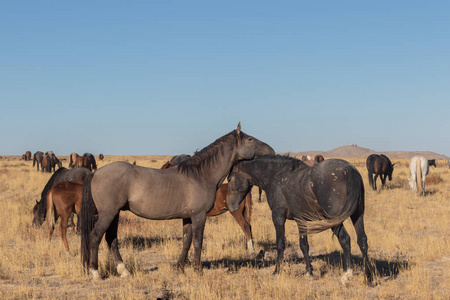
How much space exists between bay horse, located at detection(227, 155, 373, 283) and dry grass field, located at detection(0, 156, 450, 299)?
0.64m

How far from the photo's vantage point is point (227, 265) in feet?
27.5

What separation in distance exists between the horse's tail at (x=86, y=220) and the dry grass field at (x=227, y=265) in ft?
1.23

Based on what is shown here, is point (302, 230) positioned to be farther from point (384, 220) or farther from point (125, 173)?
point (384, 220)

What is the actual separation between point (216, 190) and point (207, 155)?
63cm

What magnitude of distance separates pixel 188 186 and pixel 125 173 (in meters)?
1.07

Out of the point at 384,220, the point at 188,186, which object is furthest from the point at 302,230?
the point at 384,220

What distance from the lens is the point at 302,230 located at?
7160 millimetres

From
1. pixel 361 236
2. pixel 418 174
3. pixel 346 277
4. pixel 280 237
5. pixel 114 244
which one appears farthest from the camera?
pixel 418 174

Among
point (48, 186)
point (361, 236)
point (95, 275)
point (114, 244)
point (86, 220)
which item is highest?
point (48, 186)

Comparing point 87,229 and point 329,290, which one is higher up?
point 87,229

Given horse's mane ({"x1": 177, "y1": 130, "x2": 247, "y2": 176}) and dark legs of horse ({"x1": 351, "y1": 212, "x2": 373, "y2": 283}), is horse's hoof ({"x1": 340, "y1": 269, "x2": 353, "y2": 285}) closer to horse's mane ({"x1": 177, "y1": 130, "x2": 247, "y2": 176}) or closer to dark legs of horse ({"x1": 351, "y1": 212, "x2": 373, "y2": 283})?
dark legs of horse ({"x1": 351, "y1": 212, "x2": 373, "y2": 283})

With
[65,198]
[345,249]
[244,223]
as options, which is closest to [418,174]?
[244,223]

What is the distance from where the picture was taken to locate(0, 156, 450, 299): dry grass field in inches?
252

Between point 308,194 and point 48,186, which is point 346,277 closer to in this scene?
point 308,194
